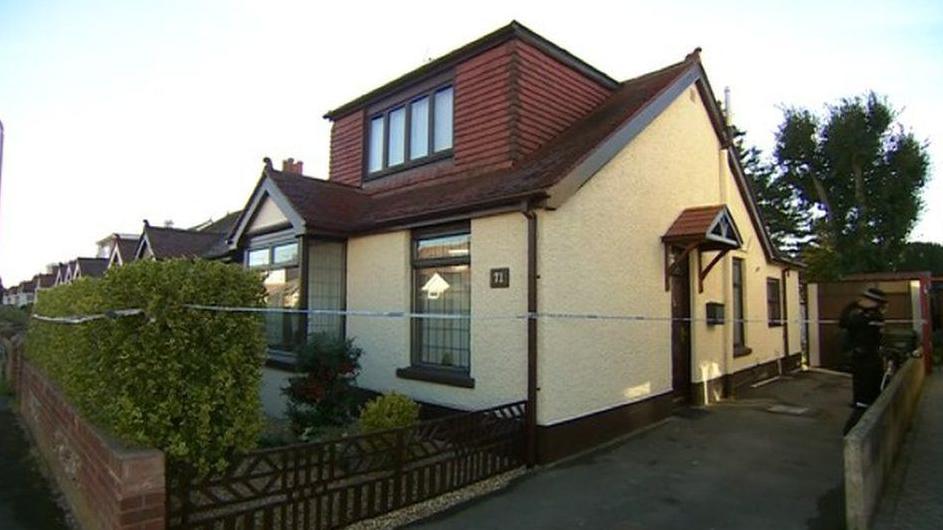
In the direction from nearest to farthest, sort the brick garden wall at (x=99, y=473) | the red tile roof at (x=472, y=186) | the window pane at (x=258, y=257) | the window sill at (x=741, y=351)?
1. the brick garden wall at (x=99, y=473)
2. the red tile roof at (x=472, y=186)
3. the window pane at (x=258, y=257)
4. the window sill at (x=741, y=351)

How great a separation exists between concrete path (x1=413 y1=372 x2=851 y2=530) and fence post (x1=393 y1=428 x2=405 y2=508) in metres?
0.41

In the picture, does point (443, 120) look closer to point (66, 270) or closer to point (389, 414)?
point (389, 414)

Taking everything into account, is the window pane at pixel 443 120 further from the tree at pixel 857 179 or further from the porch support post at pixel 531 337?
the tree at pixel 857 179

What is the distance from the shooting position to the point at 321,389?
26.3ft

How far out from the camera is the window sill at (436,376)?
7.78 meters

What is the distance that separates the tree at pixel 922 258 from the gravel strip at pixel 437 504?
952 inches

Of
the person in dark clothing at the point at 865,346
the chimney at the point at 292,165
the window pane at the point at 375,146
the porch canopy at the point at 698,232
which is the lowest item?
the person in dark clothing at the point at 865,346

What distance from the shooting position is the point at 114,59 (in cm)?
990

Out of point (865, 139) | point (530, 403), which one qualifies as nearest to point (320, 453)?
point (530, 403)

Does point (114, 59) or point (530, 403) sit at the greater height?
point (114, 59)

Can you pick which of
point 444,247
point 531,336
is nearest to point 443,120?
point 444,247

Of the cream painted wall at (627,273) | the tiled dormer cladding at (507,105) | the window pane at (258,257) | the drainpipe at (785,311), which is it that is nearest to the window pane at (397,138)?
the tiled dormer cladding at (507,105)

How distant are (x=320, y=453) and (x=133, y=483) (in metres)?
1.49

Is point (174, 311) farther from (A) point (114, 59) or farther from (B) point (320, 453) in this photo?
(A) point (114, 59)
